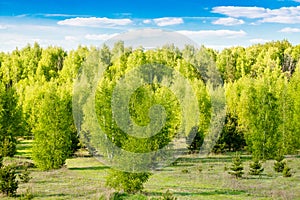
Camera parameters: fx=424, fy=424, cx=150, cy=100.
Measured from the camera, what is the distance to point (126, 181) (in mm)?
26891

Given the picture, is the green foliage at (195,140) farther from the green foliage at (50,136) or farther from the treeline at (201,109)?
the green foliage at (50,136)

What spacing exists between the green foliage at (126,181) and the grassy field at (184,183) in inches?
25.4

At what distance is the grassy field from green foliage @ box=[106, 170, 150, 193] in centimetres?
65

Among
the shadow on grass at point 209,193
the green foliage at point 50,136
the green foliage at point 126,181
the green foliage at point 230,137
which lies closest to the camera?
the shadow on grass at point 209,193

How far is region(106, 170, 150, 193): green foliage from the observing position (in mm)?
26719

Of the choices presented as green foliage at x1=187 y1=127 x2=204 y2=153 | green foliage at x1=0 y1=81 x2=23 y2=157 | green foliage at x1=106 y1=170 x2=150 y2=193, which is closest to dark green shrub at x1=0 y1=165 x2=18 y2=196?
green foliage at x1=106 y1=170 x2=150 y2=193

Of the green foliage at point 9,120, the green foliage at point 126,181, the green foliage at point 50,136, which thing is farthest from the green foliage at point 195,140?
the green foliage at point 126,181

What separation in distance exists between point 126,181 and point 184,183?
553 cm

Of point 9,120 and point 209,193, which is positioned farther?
point 9,120

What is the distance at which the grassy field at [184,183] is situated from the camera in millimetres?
26484

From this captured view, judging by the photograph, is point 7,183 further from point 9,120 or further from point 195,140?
point 195,140

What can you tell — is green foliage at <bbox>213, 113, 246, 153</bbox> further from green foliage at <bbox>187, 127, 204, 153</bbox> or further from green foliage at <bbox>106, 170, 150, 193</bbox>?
green foliage at <bbox>106, 170, 150, 193</bbox>

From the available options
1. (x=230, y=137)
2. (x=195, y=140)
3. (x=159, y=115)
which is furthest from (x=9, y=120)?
(x=230, y=137)

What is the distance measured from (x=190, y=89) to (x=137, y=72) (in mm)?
8121
